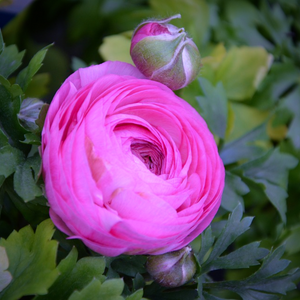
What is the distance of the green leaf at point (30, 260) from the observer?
0.84ft

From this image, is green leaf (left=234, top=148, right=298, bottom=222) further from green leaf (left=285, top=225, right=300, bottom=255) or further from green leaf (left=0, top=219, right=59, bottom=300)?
green leaf (left=0, top=219, right=59, bottom=300)

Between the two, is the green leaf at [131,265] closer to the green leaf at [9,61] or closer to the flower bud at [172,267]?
the flower bud at [172,267]

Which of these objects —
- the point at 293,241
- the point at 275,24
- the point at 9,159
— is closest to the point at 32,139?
the point at 9,159

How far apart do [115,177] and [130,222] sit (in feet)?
0.09

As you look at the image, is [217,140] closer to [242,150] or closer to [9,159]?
[242,150]

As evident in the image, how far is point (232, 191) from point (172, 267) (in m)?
0.13

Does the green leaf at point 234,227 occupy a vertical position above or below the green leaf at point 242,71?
above

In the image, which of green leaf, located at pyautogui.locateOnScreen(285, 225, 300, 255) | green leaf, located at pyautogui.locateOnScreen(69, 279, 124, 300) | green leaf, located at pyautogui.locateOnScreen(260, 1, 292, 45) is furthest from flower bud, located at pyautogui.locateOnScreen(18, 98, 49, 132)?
green leaf, located at pyautogui.locateOnScreen(260, 1, 292, 45)

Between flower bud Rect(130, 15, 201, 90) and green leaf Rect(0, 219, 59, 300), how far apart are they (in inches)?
5.0

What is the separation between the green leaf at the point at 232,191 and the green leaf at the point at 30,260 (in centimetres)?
17

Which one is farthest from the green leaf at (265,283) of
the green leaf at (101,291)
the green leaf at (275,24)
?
the green leaf at (275,24)

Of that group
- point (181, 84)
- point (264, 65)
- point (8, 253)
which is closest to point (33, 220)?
point (8, 253)

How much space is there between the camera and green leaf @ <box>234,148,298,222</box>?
0.42 meters

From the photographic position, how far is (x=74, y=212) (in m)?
0.23
